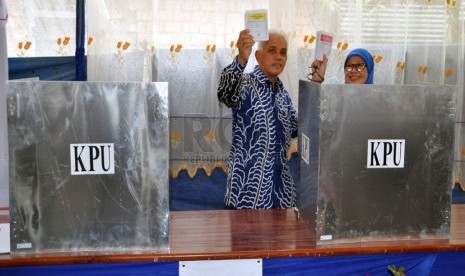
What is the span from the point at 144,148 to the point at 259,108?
98 centimetres

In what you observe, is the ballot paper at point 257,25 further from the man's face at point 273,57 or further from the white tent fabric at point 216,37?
the white tent fabric at point 216,37

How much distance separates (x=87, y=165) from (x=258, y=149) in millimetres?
1044

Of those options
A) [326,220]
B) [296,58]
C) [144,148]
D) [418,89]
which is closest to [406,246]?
[326,220]

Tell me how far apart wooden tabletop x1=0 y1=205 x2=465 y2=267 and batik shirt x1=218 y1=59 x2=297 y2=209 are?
1.69 ft

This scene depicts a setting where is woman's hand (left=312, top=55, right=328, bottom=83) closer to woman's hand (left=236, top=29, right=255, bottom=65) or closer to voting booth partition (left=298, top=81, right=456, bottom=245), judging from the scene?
woman's hand (left=236, top=29, right=255, bottom=65)

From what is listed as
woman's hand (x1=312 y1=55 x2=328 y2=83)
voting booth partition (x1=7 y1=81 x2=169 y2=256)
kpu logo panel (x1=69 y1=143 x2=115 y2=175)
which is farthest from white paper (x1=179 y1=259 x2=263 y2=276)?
woman's hand (x1=312 y1=55 x2=328 y2=83)

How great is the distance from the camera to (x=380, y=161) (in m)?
1.59

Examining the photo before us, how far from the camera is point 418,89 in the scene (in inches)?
62.5

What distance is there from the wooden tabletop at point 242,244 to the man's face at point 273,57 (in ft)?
2.63

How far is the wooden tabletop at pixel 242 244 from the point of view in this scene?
1505 millimetres

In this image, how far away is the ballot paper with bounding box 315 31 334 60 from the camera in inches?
83.1

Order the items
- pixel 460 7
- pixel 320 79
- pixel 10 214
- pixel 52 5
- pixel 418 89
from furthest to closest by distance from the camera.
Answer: pixel 460 7 → pixel 52 5 → pixel 320 79 → pixel 418 89 → pixel 10 214

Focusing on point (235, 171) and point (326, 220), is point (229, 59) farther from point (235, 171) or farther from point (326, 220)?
point (326, 220)

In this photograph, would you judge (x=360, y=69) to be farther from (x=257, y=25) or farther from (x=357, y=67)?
(x=257, y=25)
